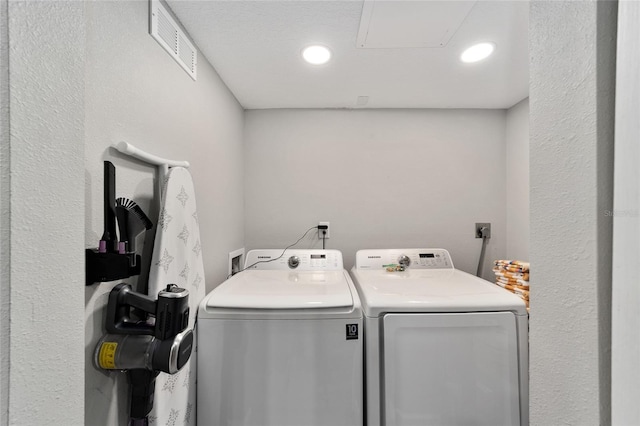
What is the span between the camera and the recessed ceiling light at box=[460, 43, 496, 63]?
4.16ft

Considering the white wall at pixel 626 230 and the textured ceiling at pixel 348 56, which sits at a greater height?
the textured ceiling at pixel 348 56

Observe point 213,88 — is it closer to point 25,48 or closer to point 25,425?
point 25,48

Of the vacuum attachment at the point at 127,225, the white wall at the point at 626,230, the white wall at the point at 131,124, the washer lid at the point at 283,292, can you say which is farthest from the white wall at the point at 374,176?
the white wall at the point at 626,230

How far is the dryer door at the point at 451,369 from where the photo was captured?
42.2 inches

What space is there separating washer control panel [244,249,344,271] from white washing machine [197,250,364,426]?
2.04 ft

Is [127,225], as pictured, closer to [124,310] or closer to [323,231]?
[124,310]

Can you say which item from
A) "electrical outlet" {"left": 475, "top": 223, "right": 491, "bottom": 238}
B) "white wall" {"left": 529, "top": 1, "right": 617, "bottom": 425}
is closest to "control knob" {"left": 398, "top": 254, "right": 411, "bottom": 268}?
"electrical outlet" {"left": 475, "top": 223, "right": 491, "bottom": 238}

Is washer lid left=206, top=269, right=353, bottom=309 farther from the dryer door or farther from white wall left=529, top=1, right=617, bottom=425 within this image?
white wall left=529, top=1, right=617, bottom=425

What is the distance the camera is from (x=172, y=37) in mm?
1021

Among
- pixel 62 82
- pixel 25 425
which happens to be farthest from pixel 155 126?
pixel 25 425

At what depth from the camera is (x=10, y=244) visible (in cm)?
33

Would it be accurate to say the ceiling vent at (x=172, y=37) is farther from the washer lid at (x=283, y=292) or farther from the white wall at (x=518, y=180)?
the white wall at (x=518, y=180)

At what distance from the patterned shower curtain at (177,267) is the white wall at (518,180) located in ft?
6.88

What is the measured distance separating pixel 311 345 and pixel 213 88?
1442 mm
